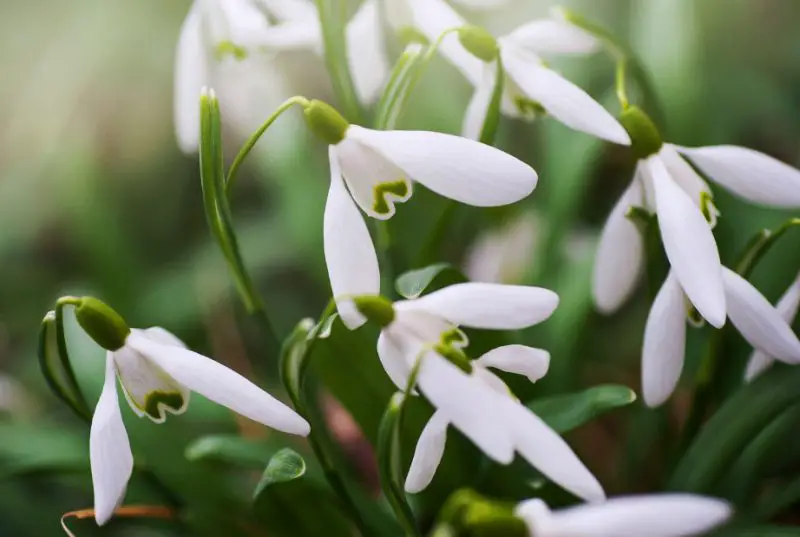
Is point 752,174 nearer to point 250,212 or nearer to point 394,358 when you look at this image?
point 394,358

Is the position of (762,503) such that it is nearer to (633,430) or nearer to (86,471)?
(633,430)

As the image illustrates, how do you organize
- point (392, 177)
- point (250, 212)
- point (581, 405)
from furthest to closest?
1. point (250, 212)
2. point (581, 405)
3. point (392, 177)

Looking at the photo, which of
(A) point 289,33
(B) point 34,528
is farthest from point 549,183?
(B) point 34,528

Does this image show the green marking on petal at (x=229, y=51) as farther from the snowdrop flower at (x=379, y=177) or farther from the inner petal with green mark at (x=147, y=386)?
the inner petal with green mark at (x=147, y=386)

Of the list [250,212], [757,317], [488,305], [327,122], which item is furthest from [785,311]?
[250,212]

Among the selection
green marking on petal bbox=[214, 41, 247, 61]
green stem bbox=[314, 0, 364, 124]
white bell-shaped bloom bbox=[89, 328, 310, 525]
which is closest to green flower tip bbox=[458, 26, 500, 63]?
green stem bbox=[314, 0, 364, 124]

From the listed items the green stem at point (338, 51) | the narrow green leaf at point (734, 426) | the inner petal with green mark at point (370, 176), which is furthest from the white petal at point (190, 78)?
the narrow green leaf at point (734, 426)
